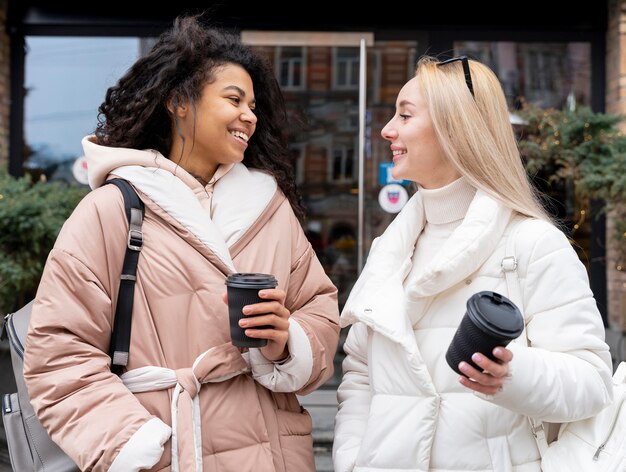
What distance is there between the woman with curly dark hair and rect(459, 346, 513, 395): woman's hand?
49cm

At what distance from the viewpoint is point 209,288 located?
74.3 inches

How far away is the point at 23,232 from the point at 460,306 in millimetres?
3516

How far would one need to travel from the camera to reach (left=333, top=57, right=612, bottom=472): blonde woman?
1635 millimetres

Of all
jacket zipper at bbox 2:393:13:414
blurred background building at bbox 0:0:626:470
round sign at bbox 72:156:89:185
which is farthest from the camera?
round sign at bbox 72:156:89:185

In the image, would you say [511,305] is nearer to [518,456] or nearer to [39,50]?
[518,456]

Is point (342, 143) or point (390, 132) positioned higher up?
point (342, 143)

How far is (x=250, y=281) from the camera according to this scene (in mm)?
1669

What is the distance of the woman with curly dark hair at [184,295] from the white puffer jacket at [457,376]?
245mm

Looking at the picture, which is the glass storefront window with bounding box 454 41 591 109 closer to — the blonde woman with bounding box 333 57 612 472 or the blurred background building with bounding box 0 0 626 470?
the blurred background building with bounding box 0 0 626 470

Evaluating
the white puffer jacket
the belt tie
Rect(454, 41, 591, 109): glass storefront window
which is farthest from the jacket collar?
Rect(454, 41, 591, 109): glass storefront window

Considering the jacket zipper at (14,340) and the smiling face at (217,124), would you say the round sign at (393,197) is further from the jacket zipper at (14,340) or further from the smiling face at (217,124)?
the jacket zipper at (14,340)

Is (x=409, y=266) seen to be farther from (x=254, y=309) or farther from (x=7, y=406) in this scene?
(x=7, y=406)

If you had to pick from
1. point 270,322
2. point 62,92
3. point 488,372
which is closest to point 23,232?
point 62,92

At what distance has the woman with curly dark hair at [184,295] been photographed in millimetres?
1751
